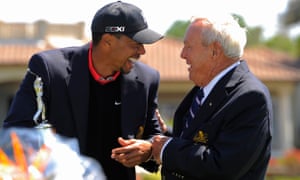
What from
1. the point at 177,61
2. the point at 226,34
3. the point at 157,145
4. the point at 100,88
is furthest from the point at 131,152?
the point at 177,61

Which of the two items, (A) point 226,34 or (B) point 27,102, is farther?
(B) point 27,102

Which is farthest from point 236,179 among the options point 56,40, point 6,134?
point 56,40

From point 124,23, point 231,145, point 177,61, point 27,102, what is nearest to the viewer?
point 231,145

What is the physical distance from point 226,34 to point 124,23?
2.72 ft

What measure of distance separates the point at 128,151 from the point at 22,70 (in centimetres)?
1722

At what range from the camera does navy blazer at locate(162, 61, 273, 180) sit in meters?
3.74

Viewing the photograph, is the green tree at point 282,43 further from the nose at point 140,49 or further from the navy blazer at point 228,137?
the navy blazer at point 228,137

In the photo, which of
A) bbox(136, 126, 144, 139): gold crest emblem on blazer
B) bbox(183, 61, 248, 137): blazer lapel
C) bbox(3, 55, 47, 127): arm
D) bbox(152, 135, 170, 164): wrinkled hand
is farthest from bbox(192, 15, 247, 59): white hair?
bbox(3, 55, 47, 127): arm

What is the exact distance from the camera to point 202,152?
3.82 meters

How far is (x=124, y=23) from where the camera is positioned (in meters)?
4.50

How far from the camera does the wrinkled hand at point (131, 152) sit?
4.07m

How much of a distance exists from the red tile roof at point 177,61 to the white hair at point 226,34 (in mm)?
18256

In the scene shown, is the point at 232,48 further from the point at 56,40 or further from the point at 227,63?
the point at 56,40

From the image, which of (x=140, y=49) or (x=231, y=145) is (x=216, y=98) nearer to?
(x=231, y=145)
